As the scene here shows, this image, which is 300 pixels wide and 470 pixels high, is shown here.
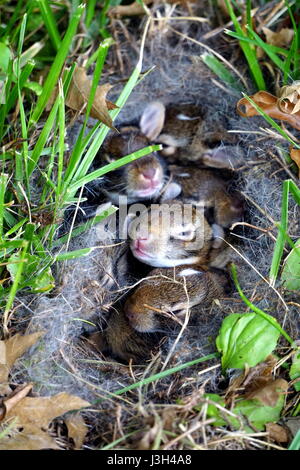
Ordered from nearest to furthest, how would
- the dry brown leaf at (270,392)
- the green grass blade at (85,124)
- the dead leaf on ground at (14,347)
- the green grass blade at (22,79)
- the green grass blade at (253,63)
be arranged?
1. the dry brown leaf at (270,392)
2. the dead leaf on ground at (14,347)
3. the green grass blade at (85,124)
4. the green grass blade at (22,79)
5. the green grass blade at (253,63)

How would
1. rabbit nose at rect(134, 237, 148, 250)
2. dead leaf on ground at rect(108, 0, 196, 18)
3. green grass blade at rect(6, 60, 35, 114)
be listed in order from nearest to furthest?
green grass blade at rect(6, 60, 35, 114) < rabbit nose at rect(134, 237, 148, 250) < dead leaf on ground at rect(108, 0, 196, 18)

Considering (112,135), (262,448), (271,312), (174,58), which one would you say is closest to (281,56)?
(174,58)

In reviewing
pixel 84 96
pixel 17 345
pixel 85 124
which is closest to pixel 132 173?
pixel 84 96

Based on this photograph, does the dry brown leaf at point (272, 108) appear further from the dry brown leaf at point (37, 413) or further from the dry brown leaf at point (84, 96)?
the dry brown leaf at point (37, 413)

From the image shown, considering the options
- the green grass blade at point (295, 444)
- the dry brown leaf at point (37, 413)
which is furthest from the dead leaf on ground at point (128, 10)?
the green grass blade at point (295, 444)

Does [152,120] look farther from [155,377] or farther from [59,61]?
[155,377]

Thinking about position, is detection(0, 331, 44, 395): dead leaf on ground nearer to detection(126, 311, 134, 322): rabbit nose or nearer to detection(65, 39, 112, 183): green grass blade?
detection(126, 311, 134, 322): rabbit nose

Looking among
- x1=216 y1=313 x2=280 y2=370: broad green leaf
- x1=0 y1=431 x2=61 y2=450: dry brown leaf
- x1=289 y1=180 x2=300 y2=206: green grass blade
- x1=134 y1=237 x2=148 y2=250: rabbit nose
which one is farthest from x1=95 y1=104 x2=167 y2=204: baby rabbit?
x1=0 y1=431 x2=61 y2=450: dry brown leaf
